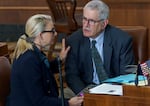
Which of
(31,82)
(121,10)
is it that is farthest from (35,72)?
(121,10)

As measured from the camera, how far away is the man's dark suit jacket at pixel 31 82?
233 cm

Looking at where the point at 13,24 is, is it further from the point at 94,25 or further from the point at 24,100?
the point at 24,100

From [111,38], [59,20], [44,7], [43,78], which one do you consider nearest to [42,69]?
[43,78]

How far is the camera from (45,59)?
2.44 m

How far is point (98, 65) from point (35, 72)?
0.65 metres

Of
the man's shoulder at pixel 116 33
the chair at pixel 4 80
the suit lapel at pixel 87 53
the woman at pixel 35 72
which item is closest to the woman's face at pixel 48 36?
the woman at pixel 35 72

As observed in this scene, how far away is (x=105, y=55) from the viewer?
288 cm

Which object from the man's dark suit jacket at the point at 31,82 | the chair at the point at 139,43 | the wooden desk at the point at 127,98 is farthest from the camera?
the chair at the point at 139,43

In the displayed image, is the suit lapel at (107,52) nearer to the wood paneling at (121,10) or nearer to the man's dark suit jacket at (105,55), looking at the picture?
the man's dark suit jacket at (105,55)

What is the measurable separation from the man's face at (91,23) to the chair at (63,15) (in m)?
2.17

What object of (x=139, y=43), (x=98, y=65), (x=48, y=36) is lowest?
(x=98, y=65)

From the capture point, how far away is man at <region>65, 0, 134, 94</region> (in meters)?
2.81

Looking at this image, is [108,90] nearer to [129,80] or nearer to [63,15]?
[129,80]

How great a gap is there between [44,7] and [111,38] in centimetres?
336
